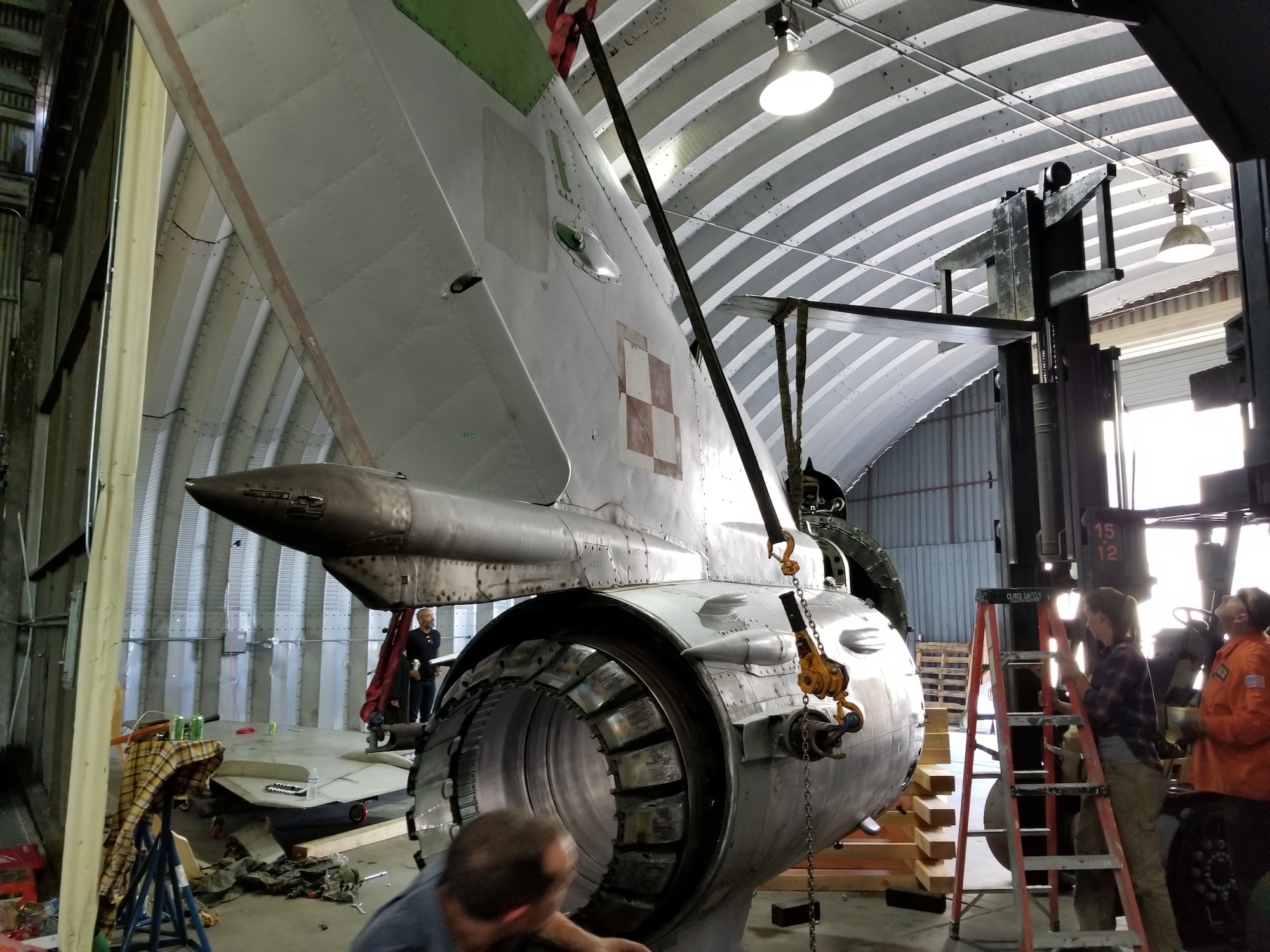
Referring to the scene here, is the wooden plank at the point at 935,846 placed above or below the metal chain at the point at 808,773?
below

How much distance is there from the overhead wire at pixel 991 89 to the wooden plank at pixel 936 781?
4.79 m

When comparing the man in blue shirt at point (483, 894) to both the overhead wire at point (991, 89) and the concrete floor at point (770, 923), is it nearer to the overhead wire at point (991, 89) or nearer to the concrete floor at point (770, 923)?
the concrete floor at point (770, 923)

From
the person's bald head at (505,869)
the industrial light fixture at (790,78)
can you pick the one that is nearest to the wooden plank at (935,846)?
the person's bald head at (505,869)

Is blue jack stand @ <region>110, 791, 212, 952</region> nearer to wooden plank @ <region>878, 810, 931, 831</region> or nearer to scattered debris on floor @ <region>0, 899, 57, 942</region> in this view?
scattered debris on floor @ <region>0, 899, 57, 942</region>

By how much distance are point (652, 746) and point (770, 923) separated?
3.25 meters

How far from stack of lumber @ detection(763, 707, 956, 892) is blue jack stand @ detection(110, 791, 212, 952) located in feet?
10.6

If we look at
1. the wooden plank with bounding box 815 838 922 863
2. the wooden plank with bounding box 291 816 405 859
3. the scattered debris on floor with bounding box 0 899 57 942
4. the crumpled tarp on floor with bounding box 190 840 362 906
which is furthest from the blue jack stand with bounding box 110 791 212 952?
the wooden plank with bounding box 815 838 922 863

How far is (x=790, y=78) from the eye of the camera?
6000 mm

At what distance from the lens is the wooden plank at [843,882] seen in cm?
524

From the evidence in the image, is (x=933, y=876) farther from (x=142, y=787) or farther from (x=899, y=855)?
(x=142, y=787)

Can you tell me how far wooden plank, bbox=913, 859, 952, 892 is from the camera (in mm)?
5137

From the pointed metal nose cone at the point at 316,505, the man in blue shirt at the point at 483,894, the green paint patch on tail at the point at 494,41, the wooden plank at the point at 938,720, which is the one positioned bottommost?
the wooden plank at the point at 938,720

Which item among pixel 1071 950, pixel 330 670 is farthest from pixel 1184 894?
pixel 330 670

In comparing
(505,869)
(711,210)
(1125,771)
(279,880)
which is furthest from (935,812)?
(711,210)
